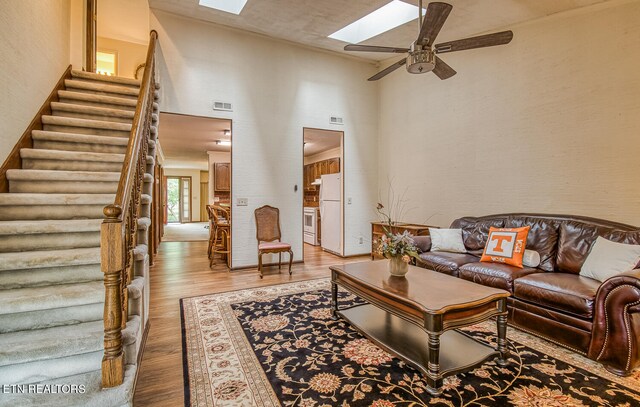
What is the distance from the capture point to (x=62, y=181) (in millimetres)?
2945

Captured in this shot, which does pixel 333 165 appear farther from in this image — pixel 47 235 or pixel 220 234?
pixel 47 235

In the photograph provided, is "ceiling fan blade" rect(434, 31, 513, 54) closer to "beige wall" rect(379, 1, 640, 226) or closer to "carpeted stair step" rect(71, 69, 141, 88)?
"beige wall" rect(379, 1, 640, 226)

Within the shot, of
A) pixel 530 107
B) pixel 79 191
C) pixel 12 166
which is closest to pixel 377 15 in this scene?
pixel 530 107

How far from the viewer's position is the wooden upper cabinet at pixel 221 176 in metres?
8.80

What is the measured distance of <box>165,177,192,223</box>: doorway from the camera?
1505cm

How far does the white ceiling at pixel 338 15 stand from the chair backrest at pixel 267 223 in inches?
115

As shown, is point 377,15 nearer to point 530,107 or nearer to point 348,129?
point 348,129

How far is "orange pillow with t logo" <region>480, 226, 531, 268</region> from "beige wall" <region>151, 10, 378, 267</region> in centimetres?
291

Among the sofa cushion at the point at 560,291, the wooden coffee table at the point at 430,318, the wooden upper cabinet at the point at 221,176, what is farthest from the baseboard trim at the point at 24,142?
the wooden upper cabinet at the point at 221,176

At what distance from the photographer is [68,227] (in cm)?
248

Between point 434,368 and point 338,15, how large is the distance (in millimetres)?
4437

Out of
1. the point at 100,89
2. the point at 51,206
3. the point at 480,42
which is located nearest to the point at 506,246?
the point at 480,42

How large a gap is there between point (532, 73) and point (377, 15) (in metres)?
2.36

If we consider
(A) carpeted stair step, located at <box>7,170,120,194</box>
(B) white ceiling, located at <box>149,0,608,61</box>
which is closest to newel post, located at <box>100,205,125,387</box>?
(A) carpeted stair step, located at <box>7,170,120,194</box>
